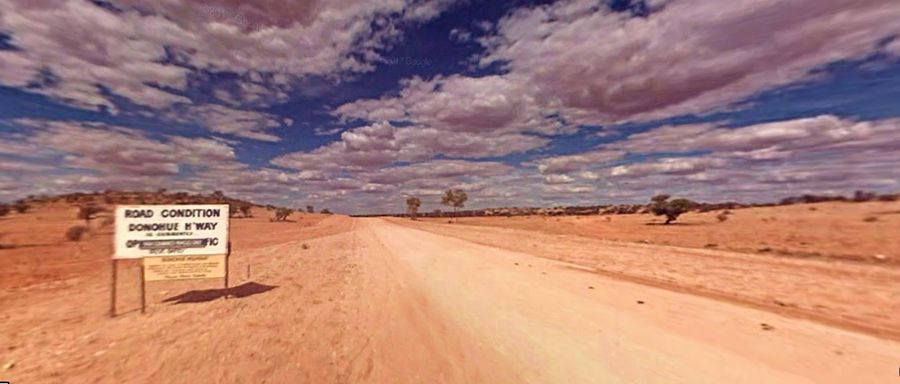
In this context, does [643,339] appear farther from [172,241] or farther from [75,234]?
[75,234]

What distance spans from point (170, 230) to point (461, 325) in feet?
23.1

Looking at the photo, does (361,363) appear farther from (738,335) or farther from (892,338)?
(892,338)

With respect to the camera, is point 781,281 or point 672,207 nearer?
point 781,281

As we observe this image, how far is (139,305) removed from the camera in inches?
404

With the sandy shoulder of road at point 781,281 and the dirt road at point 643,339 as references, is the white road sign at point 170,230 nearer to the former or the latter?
the dirt road at point 643,339

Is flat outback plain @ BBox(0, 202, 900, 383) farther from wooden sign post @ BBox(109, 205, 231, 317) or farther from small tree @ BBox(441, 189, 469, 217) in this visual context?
small tree @ BBox(441, 189, 469, 217)

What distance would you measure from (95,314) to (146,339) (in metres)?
3.18

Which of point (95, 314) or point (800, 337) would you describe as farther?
point (95, 314)

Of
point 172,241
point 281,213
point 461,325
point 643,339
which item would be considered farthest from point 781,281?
point 281,213

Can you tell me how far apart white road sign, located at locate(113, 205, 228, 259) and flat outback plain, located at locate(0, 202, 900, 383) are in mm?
1300

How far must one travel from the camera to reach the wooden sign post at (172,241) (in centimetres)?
952

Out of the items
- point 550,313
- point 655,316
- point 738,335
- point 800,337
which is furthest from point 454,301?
point 800,337

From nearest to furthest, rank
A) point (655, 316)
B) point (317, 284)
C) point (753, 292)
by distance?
point (655, 316) < point (753, 292) < point (317, 284)

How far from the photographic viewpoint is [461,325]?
27.8 ft
